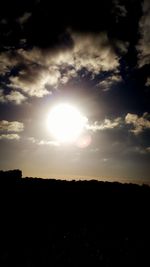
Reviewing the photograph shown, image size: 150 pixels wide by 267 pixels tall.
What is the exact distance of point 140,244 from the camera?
29.7 ft

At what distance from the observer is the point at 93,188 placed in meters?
15.6

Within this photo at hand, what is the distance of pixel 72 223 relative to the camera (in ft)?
39.4

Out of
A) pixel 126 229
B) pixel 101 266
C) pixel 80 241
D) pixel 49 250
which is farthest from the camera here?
pixel 126 229

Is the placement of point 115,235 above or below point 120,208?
below

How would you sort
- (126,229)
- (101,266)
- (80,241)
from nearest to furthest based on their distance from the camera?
(101,266)
(80,241)
(126,229)

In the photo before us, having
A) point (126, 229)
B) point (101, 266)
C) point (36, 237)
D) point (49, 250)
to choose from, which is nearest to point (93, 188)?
point (126, 229)

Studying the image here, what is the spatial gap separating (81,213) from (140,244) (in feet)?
15.3

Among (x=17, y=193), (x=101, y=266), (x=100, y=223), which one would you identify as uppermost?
(x=17, y=193)

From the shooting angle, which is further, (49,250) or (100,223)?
(100,223)

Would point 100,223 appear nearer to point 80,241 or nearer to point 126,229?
point 126,229

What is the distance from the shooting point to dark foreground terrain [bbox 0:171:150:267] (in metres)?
8.34

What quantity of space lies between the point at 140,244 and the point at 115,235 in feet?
4.31

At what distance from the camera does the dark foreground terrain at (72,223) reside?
27.3ft

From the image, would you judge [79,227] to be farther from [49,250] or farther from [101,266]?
[101,266]
